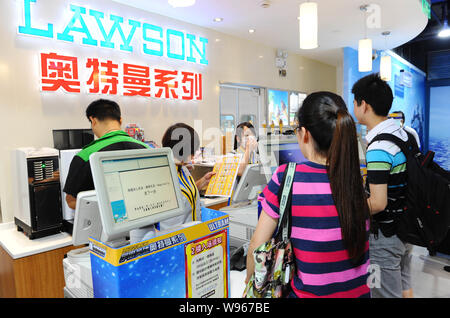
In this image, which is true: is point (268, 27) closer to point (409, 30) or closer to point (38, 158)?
point (409, 30)

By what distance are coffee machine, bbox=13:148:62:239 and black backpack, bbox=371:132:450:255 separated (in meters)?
2.08

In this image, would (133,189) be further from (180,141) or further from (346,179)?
(180,141)

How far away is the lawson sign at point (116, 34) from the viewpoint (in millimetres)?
3170

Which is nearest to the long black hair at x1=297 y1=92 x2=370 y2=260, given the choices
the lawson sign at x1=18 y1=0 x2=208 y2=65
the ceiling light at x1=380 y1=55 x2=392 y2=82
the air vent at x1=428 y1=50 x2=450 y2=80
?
the lawson sign at x1=18 y1=0 x2=208 y2=65

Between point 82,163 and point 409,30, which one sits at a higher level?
point 409,30

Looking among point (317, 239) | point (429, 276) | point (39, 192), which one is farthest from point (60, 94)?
point (429, 276)

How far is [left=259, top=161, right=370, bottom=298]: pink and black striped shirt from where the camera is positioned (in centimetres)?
96

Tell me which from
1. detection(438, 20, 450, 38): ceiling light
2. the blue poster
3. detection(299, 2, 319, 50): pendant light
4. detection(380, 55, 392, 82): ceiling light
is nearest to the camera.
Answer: detection(299, 2, 319, 50): pendant light

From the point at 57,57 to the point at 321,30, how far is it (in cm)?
392

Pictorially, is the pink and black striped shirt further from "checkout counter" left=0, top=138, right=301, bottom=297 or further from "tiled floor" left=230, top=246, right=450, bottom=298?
"tiled floor" left=230, top=246, right=450, bottom=298

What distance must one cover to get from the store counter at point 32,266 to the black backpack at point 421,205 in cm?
214

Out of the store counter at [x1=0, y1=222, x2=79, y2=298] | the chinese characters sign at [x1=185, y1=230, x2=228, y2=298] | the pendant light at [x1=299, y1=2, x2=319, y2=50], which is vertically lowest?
the store counter at [x1=0, y1=222, x2=79, y2=298]
